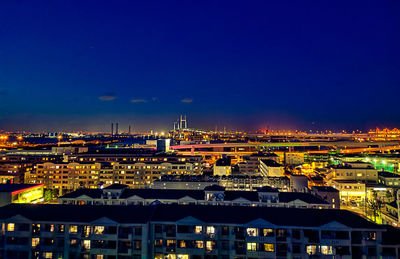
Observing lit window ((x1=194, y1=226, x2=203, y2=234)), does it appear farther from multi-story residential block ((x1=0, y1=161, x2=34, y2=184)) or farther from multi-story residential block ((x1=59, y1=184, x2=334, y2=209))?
multi-story residential block ((x1=0, y1=161, x2=34, y2=184))

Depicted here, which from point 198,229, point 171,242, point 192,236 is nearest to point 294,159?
point 198,229

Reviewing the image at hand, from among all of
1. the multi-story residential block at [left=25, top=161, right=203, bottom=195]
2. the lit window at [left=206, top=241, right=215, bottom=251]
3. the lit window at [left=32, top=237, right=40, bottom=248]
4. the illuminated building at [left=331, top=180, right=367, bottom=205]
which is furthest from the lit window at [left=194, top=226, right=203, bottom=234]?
the illuminated building at [left=331, top=180, right=367, bottom=205]

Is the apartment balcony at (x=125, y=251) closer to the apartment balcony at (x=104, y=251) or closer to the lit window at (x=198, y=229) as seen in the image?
the apartment balcony at (x=104, y=251)

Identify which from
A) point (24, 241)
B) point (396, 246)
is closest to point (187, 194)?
point (24, 241)

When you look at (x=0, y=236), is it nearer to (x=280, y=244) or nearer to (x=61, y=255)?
(x=61, y=255)

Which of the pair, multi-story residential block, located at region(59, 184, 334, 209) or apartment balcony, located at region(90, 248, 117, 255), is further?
multi-story residential block, located at region(59, 184, 334, 209)

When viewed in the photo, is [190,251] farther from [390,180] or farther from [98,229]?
[390,180]
